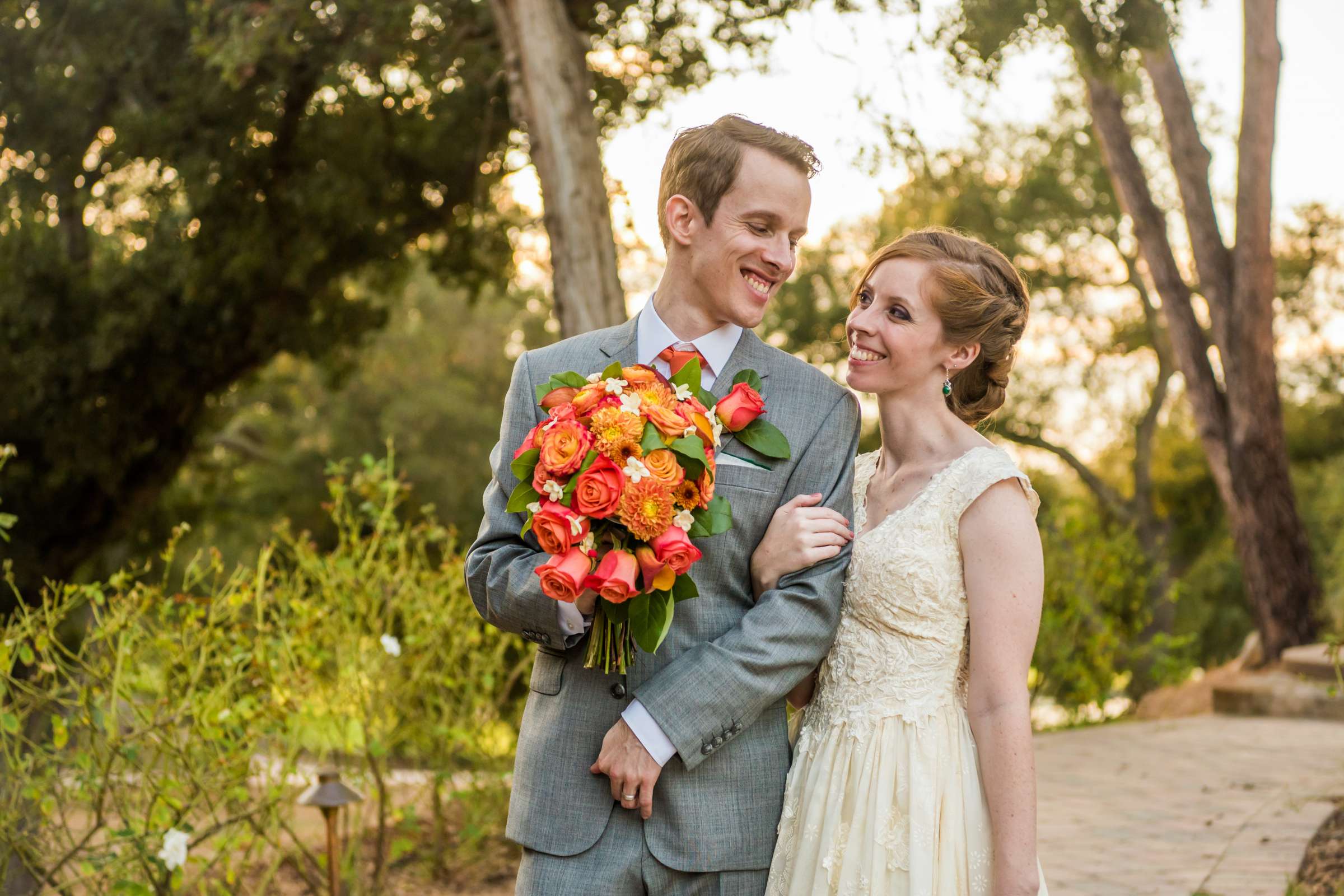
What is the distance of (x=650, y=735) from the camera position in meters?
2.11

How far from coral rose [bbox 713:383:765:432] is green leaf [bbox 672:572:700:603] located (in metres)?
0.31

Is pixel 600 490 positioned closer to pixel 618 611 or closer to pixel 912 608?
pixel 618 611

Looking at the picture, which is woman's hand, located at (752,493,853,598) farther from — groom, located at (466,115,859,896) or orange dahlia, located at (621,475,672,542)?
orange dahlia, located at (621,475,672,542)

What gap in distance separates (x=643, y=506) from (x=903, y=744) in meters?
0.82

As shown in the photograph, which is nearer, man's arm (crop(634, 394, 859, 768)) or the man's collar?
man's arm (crop(634, 394, 859, 768))

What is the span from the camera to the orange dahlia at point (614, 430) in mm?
1891

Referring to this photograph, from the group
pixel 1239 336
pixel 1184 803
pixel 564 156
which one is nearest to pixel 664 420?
pixel 564 156

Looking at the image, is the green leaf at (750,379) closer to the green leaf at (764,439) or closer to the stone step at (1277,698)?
the green leaf at (764,439)

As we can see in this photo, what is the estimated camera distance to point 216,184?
28.8 ft

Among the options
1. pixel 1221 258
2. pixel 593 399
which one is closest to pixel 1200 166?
pixel 1221 258

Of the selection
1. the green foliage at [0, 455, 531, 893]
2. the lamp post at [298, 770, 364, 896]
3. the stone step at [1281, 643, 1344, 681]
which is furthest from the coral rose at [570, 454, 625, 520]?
the stone step at [1281, 643, 1344, 681]

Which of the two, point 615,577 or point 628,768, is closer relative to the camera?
point 615,577

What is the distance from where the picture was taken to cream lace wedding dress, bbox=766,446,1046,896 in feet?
7.35

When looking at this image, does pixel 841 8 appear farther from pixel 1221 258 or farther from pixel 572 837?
pixel 1221 258
